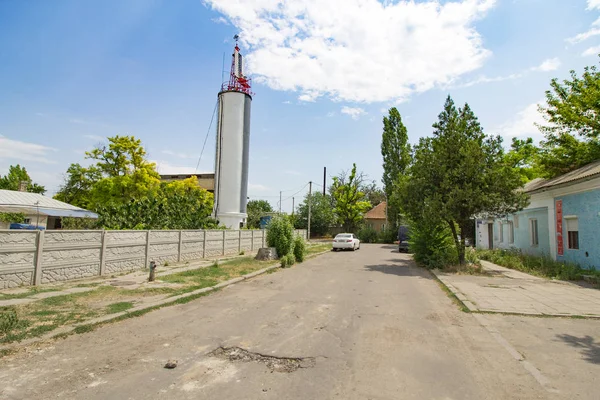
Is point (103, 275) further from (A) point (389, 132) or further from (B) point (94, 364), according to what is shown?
(A) point (389, 132)

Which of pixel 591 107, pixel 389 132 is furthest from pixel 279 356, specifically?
pixel 389 132

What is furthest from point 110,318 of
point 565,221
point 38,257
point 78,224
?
point 565,221

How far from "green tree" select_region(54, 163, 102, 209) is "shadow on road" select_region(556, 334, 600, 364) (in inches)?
1426

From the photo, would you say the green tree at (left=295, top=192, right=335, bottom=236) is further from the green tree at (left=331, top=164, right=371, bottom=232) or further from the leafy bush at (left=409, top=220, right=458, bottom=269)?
the leafy bush at (left=409, top=220, right=458, bottom=269)

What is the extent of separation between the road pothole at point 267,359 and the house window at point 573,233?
16.3 meters

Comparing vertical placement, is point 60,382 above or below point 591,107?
below

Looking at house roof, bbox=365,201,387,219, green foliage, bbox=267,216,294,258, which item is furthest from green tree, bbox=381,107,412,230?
green foliage, bbox=267,216,294,258

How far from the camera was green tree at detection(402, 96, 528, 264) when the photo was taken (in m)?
15.7

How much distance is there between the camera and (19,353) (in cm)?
495

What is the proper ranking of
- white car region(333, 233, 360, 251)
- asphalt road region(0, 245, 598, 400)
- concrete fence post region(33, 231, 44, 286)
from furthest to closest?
white car region(333, 233, 360, 251) → concrete fence post region(33, 231, 44, 286) → asphalt road region(0, 245, 598, 400)

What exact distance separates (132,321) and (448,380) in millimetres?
5566

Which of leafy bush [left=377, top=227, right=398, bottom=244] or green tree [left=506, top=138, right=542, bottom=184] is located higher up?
green tree [left=506, top=138, right=542, bottom=184]

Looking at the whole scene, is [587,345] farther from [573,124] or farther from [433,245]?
[573,124]

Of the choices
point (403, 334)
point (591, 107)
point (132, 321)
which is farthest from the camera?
point (591, 107)
